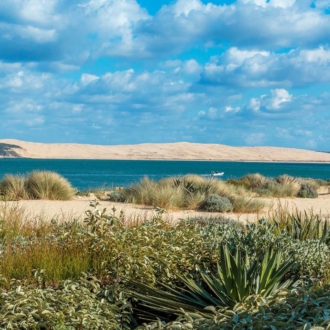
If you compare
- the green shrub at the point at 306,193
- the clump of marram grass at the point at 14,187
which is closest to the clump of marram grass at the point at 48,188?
the clump of marram grass at the point at 14,187

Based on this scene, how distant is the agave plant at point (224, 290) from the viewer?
19.0ft

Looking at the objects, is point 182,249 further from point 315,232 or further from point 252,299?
point 315,232

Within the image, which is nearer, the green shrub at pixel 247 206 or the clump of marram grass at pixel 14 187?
the green shrub at pixel 247 206

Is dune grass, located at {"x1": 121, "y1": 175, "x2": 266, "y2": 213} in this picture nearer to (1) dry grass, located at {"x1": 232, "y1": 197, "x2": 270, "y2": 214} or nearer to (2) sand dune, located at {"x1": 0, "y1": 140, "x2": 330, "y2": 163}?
(1) dry grass, located at {"x1": 232, "y1": 197, "x2": 270, "y2": 214}

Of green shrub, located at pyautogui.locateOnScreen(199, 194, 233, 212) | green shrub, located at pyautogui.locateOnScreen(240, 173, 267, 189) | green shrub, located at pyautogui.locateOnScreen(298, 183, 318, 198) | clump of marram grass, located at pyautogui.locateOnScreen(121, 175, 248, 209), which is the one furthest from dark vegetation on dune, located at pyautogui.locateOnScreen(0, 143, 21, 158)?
green shrub, located at pyautogui.locateOnScreen(199, 194, 233, 212)

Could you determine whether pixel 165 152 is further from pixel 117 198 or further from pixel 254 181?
pixel 117 198

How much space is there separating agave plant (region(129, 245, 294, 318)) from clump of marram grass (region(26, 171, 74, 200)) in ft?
52.0

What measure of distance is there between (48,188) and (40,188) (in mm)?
313

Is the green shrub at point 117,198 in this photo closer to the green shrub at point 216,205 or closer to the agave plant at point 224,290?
the green shrub at point 216,205

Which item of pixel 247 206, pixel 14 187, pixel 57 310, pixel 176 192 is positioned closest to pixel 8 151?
pixel 14 187

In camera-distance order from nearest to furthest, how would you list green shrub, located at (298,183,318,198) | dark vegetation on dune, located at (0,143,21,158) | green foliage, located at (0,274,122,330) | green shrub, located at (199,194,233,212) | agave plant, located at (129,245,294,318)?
1. green foliage, located at (0,274,122,330)
2. agave plant, located at (129,245,294,318)
3. green shrub, located at (199,194,233,212)
4. green shrub, located at (298,183,318,198)
5. dark vegetation on dune, located at (0,143,21,158)

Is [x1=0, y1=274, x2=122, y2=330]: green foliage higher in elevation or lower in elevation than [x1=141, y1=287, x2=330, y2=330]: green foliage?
lower

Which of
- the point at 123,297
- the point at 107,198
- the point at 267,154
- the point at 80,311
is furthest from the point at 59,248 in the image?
the point at 267,154

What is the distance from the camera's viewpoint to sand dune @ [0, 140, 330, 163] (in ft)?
516
